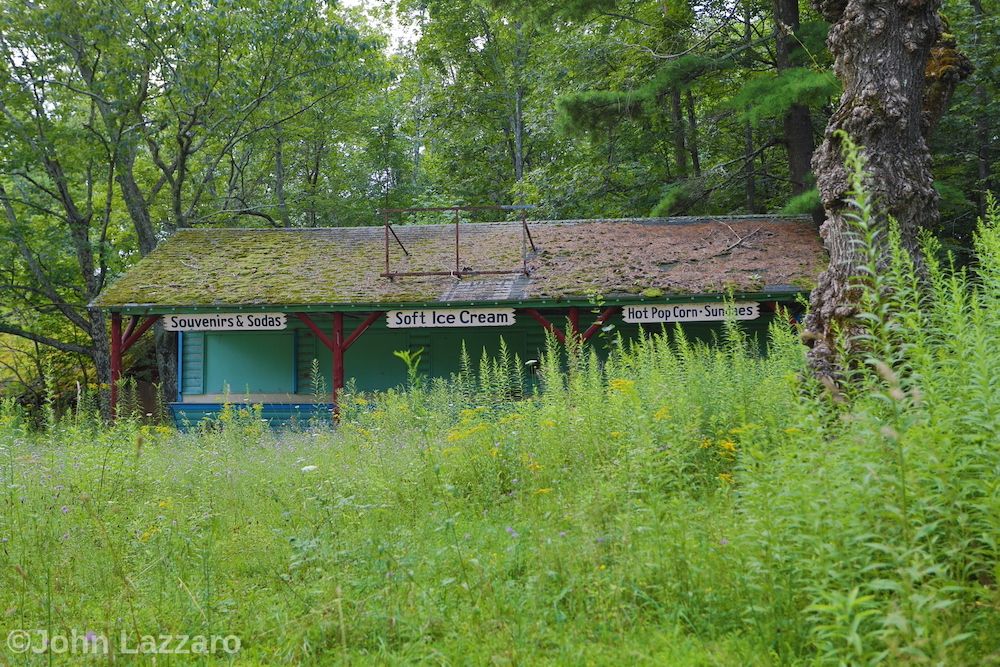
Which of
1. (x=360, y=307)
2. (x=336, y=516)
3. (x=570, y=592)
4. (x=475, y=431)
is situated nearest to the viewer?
(x=570, y=592)

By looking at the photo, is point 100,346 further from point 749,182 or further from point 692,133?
point 749,182

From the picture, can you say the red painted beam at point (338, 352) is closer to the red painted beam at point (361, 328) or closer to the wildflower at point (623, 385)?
the red painted beam at point (361, 328)

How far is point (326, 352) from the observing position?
55.8ft

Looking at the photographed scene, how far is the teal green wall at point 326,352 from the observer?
1627 centimetres

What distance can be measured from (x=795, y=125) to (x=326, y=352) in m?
11.5

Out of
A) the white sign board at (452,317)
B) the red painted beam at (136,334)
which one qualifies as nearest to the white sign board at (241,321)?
the red painted beam at (136,334)

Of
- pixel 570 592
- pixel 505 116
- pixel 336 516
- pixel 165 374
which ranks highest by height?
pixel 505 116

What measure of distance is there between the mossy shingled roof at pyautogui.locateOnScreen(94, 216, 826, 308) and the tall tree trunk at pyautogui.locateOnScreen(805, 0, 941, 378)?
20.5 ft

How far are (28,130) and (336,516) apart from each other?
52.9 ft

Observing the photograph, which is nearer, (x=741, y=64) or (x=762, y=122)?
(x=741, y=64)

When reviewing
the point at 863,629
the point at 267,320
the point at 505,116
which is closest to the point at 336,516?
the point at 863,629

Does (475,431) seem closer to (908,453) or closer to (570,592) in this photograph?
(570,592)

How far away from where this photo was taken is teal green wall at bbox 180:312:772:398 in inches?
640

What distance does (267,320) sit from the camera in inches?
576
